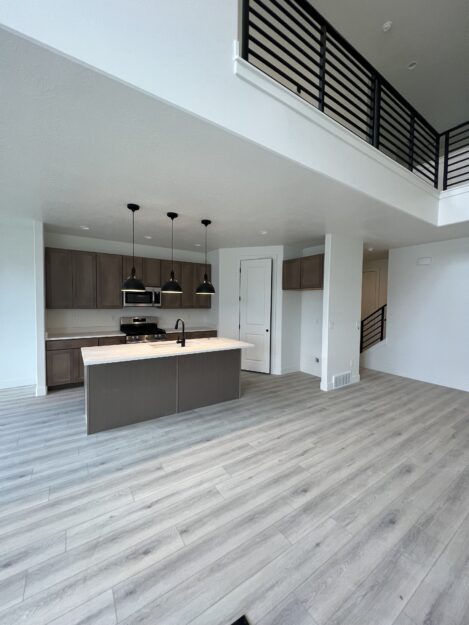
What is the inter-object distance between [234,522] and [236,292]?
4476 millimetres

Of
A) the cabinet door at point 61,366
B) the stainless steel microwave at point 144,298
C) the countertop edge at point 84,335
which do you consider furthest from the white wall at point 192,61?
the cabinet door at point 61,366

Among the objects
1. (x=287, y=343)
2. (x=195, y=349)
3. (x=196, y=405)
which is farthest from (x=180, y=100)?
(x=287, y=343)

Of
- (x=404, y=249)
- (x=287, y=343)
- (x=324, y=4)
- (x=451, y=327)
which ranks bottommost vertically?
(x=287, y=343)

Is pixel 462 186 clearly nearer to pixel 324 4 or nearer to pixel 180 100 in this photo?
pixel 324 4

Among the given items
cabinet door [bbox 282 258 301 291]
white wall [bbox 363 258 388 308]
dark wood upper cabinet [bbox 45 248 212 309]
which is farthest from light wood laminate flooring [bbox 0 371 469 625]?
white wall [bbox 363 258 388 308]

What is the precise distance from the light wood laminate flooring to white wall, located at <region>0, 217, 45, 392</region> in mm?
1331

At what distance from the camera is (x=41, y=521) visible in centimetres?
179

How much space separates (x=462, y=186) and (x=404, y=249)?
1.92m

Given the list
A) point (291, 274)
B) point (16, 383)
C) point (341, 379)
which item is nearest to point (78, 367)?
point (16, 383)

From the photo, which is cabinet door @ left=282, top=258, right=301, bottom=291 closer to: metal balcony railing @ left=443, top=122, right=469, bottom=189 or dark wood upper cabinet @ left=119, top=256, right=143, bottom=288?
metal balcony railing @ left=443, top=122, right=469, bottom=189

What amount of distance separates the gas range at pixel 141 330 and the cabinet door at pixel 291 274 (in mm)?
2664

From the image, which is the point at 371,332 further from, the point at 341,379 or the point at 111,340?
the point at 111,340

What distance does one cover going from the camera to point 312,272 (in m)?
4.89

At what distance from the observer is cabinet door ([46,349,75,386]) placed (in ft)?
13.9
